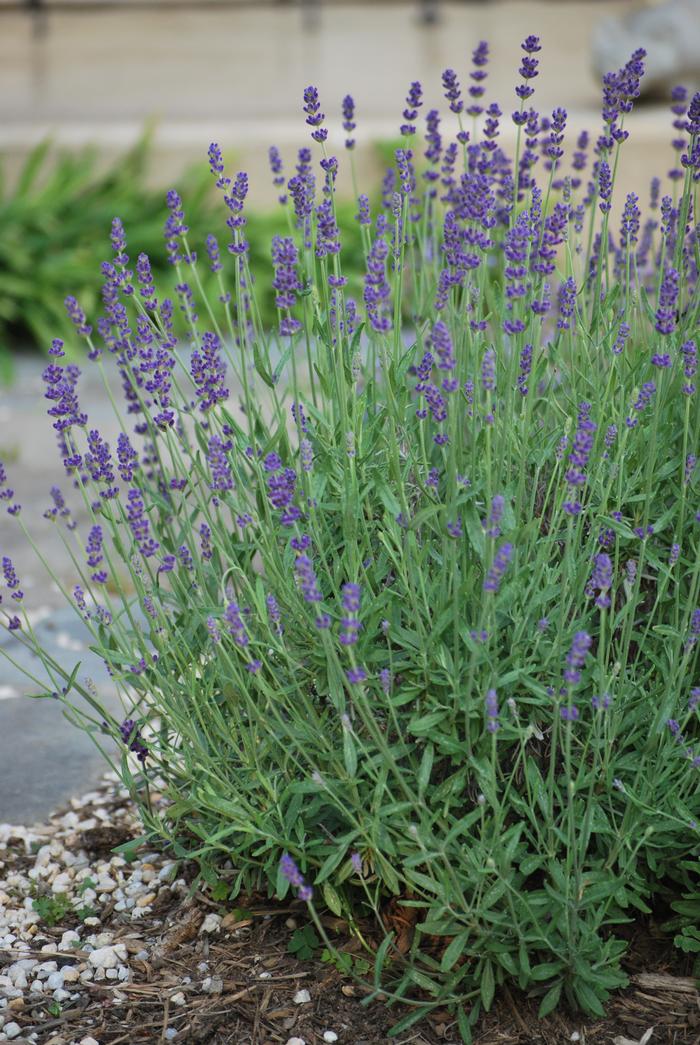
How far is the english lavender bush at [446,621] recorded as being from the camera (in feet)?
6.50

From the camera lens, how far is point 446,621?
202cm

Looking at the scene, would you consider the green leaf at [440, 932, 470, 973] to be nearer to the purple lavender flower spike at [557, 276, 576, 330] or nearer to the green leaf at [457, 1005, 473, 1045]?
the green leaf at [457, 1005, 473, 1045]

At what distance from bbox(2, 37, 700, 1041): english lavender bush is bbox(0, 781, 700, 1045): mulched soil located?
7 centimetres

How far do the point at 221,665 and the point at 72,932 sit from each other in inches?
26.8

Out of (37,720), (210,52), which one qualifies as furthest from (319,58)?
(37,720)

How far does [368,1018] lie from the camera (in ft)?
7.09

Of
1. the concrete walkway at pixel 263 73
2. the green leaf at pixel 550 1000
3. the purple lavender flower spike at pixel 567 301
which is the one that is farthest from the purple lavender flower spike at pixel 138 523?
the concrete walkway at pixel 263 73

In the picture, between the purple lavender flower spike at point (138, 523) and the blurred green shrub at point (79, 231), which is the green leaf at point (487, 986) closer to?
the purple lavender flower spike at point (138, 523)

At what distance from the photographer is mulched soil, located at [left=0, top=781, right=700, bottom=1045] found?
212 cm

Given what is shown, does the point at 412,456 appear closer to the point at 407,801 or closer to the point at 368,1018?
the point at 407,801

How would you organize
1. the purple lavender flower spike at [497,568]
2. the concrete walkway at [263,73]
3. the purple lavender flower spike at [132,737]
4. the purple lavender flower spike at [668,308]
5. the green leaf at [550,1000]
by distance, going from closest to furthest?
the purple lavender flower spike at [497,568]
the purple lavender flower spike at [668,308]
the green leaf at [550,1000]
the purple lavender flower spike at [132,737]
the concrete walkway at [263,73]

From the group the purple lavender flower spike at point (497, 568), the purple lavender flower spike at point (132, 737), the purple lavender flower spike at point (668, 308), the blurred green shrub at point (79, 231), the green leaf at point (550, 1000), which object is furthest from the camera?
the blurred green shrub at point (79, 231)

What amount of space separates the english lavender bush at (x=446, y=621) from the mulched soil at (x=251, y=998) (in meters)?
0.07

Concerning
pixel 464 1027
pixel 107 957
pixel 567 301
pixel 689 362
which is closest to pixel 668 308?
pixel 689 362
